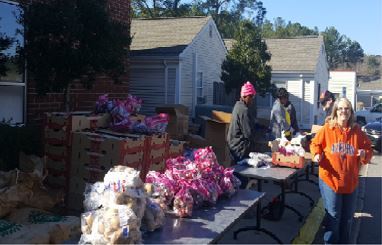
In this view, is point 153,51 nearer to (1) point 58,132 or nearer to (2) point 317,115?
(1) point 58,132

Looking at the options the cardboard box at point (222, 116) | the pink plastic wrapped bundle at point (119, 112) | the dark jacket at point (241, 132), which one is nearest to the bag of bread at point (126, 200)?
the pink plastic wrapped bundle at point (119, 112)

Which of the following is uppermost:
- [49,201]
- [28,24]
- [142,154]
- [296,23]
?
[296,23]

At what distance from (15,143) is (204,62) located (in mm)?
14321

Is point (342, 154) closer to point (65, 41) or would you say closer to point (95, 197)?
point (95, 197)

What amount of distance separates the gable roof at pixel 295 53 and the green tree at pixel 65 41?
2339 cm

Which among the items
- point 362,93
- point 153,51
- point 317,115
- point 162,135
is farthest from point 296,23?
point 162,135

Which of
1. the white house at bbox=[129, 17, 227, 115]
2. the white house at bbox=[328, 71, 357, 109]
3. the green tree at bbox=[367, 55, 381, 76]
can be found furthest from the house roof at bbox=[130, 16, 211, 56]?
the green tree at bbox=[367, 55, 381, 76]

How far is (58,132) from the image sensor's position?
591cm

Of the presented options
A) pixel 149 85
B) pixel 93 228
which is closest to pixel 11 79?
pixel 93 228

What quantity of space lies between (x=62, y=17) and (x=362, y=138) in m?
3.96

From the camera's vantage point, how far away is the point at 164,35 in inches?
749

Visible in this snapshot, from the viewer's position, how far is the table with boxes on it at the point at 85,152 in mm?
5391

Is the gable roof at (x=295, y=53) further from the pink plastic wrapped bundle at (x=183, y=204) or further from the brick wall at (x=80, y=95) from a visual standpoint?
the pink plastic wrapped bundle at (x=183, y=204)

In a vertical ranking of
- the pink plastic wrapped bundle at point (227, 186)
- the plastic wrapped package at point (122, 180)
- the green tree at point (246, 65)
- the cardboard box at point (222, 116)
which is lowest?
the pink plastic wrapped bundle at point (227, 186)
